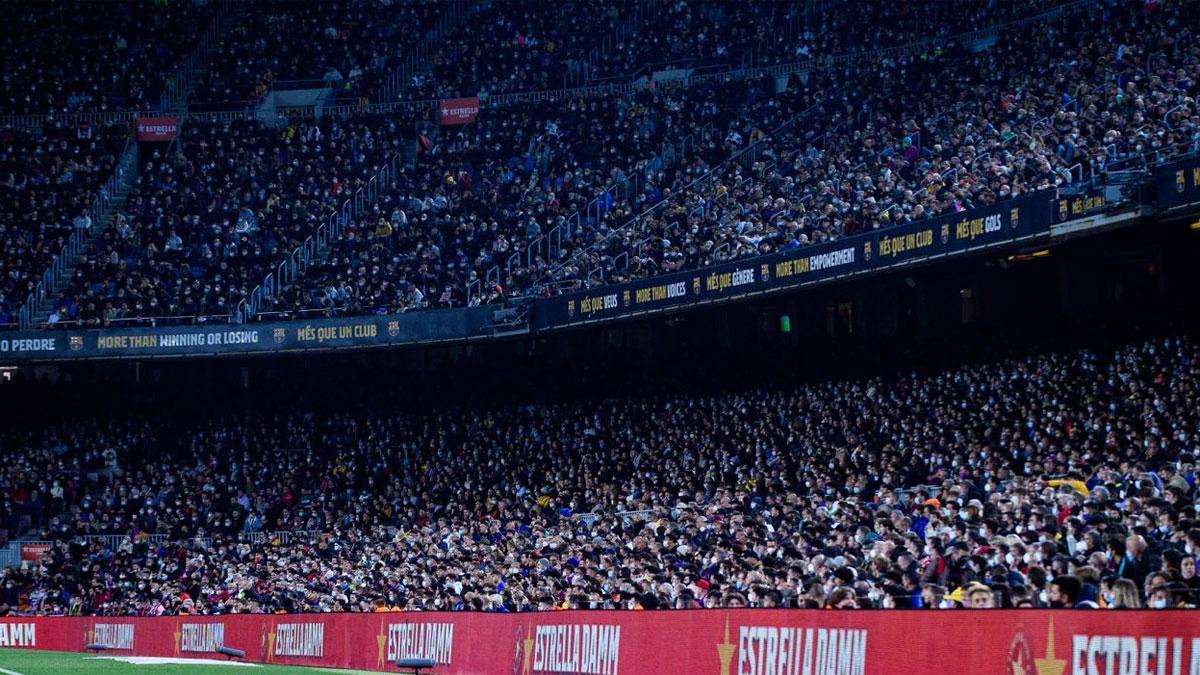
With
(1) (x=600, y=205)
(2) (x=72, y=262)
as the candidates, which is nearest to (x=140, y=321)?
(2) (x=72, y=262)

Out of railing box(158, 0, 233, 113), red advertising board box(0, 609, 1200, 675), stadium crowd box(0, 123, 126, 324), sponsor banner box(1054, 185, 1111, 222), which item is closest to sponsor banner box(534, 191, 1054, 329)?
sponsor banner box(1054, 185, 1111, 222)

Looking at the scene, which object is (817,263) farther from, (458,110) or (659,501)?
(458,110)

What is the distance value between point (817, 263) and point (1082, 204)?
27.3 ft

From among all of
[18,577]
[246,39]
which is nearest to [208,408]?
[18,577]

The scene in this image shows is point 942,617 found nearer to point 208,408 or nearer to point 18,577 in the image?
point 18,577

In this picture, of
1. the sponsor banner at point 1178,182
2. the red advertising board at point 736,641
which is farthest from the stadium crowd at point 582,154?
the red advertising board at point 736,641

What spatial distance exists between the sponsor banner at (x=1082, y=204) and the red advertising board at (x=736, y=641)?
13199mm

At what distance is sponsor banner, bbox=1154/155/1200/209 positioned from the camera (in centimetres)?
2678

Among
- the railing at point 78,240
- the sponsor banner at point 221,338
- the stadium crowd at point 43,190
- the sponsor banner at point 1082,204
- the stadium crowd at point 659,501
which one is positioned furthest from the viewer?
the stadium crowd at point 43,190

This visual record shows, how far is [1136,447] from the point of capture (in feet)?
81.7

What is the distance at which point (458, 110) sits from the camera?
56.1 metres

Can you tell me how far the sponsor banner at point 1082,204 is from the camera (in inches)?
1117

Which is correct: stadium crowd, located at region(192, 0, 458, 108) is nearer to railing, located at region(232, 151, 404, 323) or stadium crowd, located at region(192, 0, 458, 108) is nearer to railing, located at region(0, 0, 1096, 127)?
railing, located at region(0, 0, 1096, 127)

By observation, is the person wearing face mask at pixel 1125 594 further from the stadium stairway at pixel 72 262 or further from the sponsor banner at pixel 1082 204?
the stadium stairway at pixel 72 262
